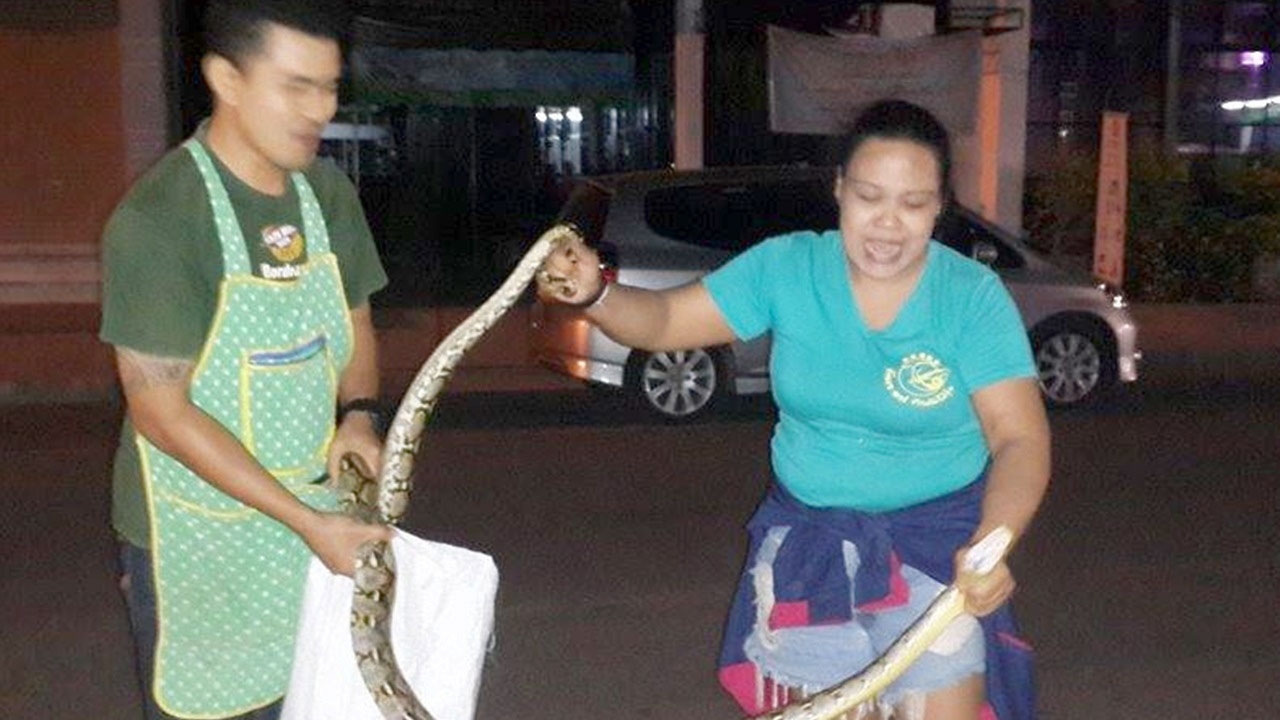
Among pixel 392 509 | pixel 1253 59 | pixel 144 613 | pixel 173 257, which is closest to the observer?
pixel 173 257

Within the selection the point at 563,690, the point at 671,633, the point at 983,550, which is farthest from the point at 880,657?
the point at 671,633

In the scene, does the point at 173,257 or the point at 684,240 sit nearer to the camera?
the point at 173,257

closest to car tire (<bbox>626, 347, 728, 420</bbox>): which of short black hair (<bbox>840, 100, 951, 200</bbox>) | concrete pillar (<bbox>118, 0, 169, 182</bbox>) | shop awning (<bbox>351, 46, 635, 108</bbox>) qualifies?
shop awning (<bbox>351, 46, 635, 108</bbox>)

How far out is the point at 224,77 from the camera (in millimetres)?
2639

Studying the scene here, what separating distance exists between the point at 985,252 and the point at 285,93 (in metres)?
8.70

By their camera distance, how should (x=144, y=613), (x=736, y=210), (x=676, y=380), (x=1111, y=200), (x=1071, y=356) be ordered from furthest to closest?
(x=1111, y=200)
(x=1071, y=356)
(x=736, y=210)
(x=676, y=380)
(x=144, y=613)

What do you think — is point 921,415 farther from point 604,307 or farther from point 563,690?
point 563,690

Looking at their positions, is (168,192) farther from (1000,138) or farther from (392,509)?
(1000,138)

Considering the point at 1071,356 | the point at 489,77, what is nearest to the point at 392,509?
the point at 1071,356

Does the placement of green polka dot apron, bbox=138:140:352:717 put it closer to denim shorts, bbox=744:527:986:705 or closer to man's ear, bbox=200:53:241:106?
man's ear, bbox=200:53:241:106

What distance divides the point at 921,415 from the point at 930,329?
14 cm

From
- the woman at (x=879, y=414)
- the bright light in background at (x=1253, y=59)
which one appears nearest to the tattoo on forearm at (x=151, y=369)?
the woman at (x=879, y=414)

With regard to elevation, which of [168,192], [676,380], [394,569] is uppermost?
[168,192]

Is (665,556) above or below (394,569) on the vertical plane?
below
